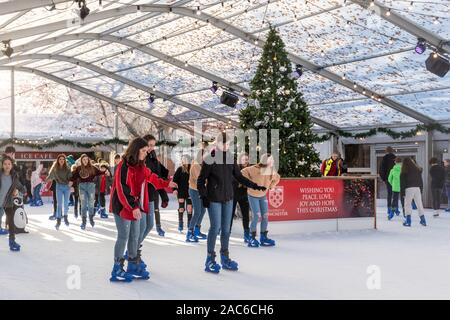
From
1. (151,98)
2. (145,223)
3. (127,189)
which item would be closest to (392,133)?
(151,98)

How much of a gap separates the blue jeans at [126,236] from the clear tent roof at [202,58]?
5.48 meters

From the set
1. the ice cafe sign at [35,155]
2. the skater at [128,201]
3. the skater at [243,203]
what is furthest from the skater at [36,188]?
the skater at [128,201]

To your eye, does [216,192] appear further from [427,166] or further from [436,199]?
[427,166]

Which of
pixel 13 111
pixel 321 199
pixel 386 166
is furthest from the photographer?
pixel 13 111

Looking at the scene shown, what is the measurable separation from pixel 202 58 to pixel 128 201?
12208 mm

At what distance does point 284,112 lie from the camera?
11117mm

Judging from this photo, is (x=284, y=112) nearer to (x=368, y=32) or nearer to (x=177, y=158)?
(x=368, y=32)

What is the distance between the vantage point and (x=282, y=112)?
438 inches

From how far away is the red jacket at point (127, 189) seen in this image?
5.43m

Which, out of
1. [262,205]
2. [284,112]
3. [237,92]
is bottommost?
[262,205]

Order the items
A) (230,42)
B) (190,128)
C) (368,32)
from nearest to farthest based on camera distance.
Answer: (368,32), (230,42), (190,128)

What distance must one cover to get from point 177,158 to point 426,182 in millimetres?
10796

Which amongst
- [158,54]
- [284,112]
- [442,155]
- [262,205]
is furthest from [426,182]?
[262,205]

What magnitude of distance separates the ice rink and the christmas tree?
1422 millimetres
